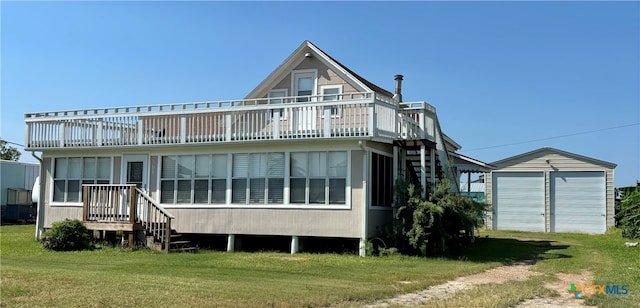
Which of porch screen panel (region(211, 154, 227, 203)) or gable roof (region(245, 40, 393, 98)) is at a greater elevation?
gable roof (region(245, 40, 393, 98))

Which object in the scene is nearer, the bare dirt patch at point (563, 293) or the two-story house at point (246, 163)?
the bare dirt patch at point (563, 293)

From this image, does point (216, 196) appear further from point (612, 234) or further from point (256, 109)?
point (612, 234)

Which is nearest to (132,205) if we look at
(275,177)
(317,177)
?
(275,177)

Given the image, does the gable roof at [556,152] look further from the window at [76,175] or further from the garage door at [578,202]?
the window at [76,175]

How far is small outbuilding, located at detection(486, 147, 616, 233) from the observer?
29.3 m

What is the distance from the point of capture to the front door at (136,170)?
63.9 ft

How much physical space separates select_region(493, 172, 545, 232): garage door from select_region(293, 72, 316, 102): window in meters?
13.5

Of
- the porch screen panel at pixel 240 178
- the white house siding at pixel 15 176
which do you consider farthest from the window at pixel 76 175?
the white house siding at pixel 15 176

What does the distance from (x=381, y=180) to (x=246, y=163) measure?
390 centimetres

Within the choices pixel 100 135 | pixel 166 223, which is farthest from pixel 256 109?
pixel 100 135

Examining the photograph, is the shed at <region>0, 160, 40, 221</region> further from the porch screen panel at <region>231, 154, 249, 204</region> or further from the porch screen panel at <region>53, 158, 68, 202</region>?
the porch screen panel at <region>231, 154, 249, 204</region>

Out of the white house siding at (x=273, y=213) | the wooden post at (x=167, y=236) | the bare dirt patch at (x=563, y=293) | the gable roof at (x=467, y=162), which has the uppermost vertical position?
the gable roof at (x=467, y=162)

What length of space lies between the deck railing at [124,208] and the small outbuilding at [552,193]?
1670 cm

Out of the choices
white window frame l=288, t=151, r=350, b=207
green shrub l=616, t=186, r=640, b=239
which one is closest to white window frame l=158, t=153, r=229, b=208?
white window frame l=288, t=151, r=350, b=207
